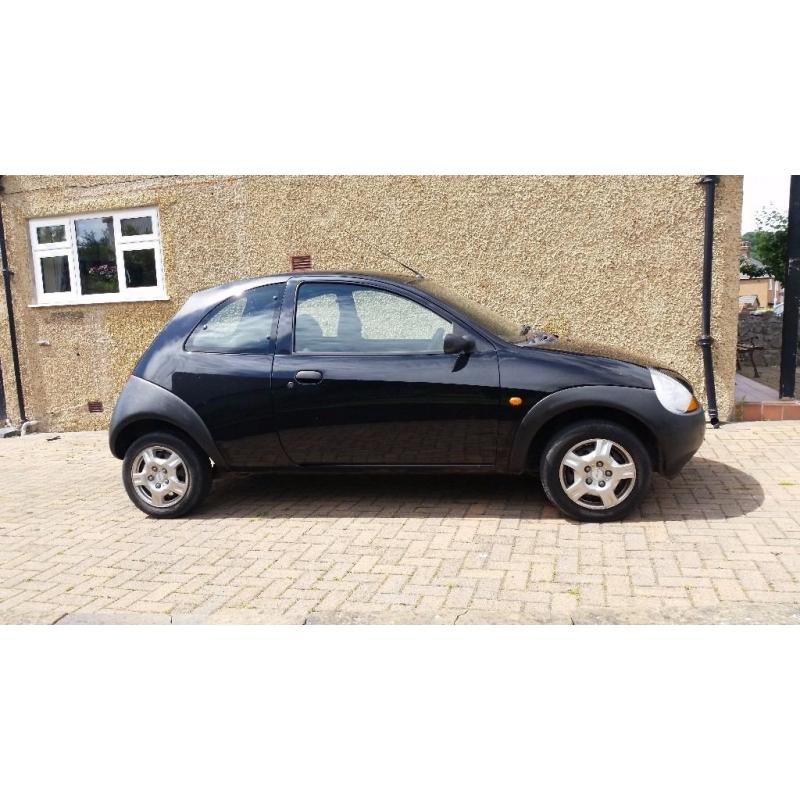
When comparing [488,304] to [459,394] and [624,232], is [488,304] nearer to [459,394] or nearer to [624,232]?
[624,232]

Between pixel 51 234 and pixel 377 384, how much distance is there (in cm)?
668

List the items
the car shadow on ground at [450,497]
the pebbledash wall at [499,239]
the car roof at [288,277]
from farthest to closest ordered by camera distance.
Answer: the pebbledash wall at [499,239] → the car roof at [288,277] → the car shadow on ground at [450,497]

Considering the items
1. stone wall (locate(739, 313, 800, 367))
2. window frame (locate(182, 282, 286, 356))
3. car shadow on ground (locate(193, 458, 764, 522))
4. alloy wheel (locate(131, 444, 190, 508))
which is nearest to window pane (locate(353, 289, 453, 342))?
window frame (locate(182, 282, 286, 356))

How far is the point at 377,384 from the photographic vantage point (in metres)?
4.71

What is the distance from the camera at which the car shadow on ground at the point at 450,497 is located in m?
4.87

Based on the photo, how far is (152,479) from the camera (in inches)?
204

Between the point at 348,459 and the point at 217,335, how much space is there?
1.33m

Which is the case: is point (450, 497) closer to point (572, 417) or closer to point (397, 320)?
point (572, 417)

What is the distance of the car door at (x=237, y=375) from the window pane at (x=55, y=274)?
5.27 metres

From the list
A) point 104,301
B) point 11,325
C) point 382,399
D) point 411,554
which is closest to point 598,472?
point 411,554

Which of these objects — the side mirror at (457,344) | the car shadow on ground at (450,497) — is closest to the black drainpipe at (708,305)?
the car shadow on ground at (450,497)

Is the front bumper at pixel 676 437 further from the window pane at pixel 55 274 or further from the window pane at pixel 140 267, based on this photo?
the window pane at pixel 55 274

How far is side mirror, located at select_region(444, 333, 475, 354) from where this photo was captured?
4598mm

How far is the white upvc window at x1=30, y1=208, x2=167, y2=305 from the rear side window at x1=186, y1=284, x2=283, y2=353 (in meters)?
4.04
